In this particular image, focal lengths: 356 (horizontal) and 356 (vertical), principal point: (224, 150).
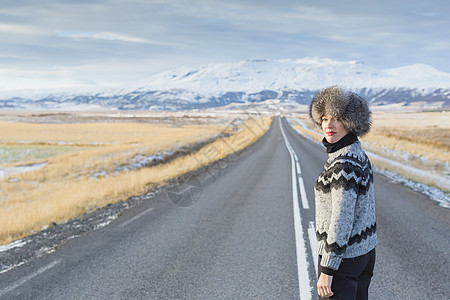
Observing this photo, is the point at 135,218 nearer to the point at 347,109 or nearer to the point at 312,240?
the point at 312,240

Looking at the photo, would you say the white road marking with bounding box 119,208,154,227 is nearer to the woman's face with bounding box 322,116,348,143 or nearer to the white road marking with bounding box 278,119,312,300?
the white road marking with bounding box 278,119,312,300

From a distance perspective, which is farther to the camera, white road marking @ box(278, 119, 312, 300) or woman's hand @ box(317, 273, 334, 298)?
white road marking @ box(278, 119, 312, 300)

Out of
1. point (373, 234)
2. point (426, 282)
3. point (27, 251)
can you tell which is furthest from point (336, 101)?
point (27, 251)

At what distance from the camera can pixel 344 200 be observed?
2207 mm

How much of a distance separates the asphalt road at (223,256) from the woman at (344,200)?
82.2 inches

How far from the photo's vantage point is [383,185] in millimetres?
12023

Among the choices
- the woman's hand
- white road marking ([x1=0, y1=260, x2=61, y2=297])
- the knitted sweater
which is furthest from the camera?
white road marking ([x1=0, y1=260, x2=61, y2=297])

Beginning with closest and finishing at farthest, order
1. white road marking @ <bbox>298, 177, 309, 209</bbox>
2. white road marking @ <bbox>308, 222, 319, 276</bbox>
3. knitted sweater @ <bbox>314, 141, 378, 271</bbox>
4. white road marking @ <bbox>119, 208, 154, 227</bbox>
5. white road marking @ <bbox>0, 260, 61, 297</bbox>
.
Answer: knitted sweater @ <bbox>314, 141, 378, 271</bbox> → white road marking @ <bbox>0, 260, 61, 297</bbox> → white road marking @ <bbox>308, 222, 319, 276</bbox> → white road marking @ <bbox>119, 208, 154, 227</bbox> → white road marking @ <bbox>298, 177, 309, 209</bbox>

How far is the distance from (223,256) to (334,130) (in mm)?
3766

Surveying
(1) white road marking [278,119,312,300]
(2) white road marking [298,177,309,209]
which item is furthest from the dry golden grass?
→ (1) white road marking [278,119,312,300]

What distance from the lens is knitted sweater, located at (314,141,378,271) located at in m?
2.22

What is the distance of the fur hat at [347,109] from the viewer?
2.36 metres

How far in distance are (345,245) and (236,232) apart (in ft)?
15.6

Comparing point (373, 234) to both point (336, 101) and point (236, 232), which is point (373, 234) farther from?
point (236, 232)
